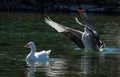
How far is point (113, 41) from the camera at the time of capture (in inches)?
1207

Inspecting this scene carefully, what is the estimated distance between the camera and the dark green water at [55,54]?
19547 millimetres

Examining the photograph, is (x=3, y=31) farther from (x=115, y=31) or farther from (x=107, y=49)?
(x=107, y=49)

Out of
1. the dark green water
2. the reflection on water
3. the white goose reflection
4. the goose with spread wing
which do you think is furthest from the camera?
the goose with spread wing

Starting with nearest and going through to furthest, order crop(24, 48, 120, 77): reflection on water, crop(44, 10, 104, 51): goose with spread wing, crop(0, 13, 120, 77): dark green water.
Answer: crop(24, 48, 120, 77): reflection on water, crop(0, 13, 120, 77): dark green water, crop(44, 10, 104, 51): goose with spread wing

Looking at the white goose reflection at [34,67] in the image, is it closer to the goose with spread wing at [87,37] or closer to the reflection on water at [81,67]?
the reflection on water at [81,67]

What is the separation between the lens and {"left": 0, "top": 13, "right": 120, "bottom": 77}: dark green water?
1955cm

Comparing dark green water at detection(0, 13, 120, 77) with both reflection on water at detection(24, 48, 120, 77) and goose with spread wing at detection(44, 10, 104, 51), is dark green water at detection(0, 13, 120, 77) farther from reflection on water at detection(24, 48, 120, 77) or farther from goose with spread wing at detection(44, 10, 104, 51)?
goose with spread wing at detection(44, 10, 104, 51)

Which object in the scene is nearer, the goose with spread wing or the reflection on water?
the reflection on water

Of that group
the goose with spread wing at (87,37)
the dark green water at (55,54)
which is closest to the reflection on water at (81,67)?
the dark green water at (55,54)

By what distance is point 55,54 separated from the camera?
80.6 feet

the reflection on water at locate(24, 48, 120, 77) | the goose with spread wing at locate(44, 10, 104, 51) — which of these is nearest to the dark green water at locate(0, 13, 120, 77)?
the reflection on water at locate(24, 48, 120, 77)

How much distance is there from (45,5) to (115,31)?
21.6 metres

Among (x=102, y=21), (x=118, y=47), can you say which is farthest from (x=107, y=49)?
(x=102, y=21)

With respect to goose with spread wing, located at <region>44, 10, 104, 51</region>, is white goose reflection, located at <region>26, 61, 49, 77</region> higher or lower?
lower
